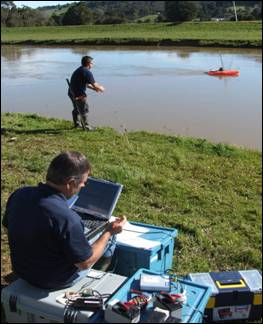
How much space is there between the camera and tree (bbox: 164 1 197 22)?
124ft

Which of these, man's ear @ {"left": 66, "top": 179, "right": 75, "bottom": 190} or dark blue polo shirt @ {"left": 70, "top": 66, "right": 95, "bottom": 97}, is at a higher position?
dark blue polo shirt @ {"left": 70, "top": 66, "right": 95, "bottom": 97}

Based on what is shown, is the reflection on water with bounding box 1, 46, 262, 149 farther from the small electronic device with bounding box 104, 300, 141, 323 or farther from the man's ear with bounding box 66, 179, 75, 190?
the small electronic device with bounding box 104, 300, 141, 323

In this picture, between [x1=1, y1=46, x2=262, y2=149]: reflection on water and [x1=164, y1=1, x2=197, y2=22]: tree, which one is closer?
[x1=1, y1=46, x2=262, y2=149]: reflection on water

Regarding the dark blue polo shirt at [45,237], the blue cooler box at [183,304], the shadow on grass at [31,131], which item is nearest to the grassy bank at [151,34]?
the shadow on grass at [31,131]

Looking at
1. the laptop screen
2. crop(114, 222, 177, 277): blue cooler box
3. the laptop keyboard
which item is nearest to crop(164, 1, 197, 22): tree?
the laptop screen

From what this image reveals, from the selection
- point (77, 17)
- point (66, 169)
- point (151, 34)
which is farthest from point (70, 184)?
point (151, 34)

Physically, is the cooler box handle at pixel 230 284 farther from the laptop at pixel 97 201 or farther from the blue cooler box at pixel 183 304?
the laptop at pixel 97 201

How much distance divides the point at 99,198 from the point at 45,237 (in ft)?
4.46

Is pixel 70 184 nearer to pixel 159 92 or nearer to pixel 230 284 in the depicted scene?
pixel 230 284

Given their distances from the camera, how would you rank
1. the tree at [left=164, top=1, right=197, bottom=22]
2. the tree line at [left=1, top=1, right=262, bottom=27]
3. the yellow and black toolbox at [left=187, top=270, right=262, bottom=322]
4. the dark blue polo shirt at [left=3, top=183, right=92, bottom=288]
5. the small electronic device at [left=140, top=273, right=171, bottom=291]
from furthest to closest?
the tree at [left=164, top=1, right=197, bottom=22], the tree line at [left=1, top=1, right=262, bottom=27], the yellow and black toolbox at [left=187, top=270, right=262, bottom=322], the small electronic device at [left=140, top=273, right=171, bottom=291], the dark blue polo shirt at [left=3, top=183, right=92, bottom=288]

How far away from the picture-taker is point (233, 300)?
4211mm

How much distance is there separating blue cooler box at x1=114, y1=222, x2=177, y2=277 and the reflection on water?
6.64 meters

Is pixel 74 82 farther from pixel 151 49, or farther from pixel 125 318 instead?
pixel 151 49

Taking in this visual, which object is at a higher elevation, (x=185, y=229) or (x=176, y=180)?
(x=176, y=180)
